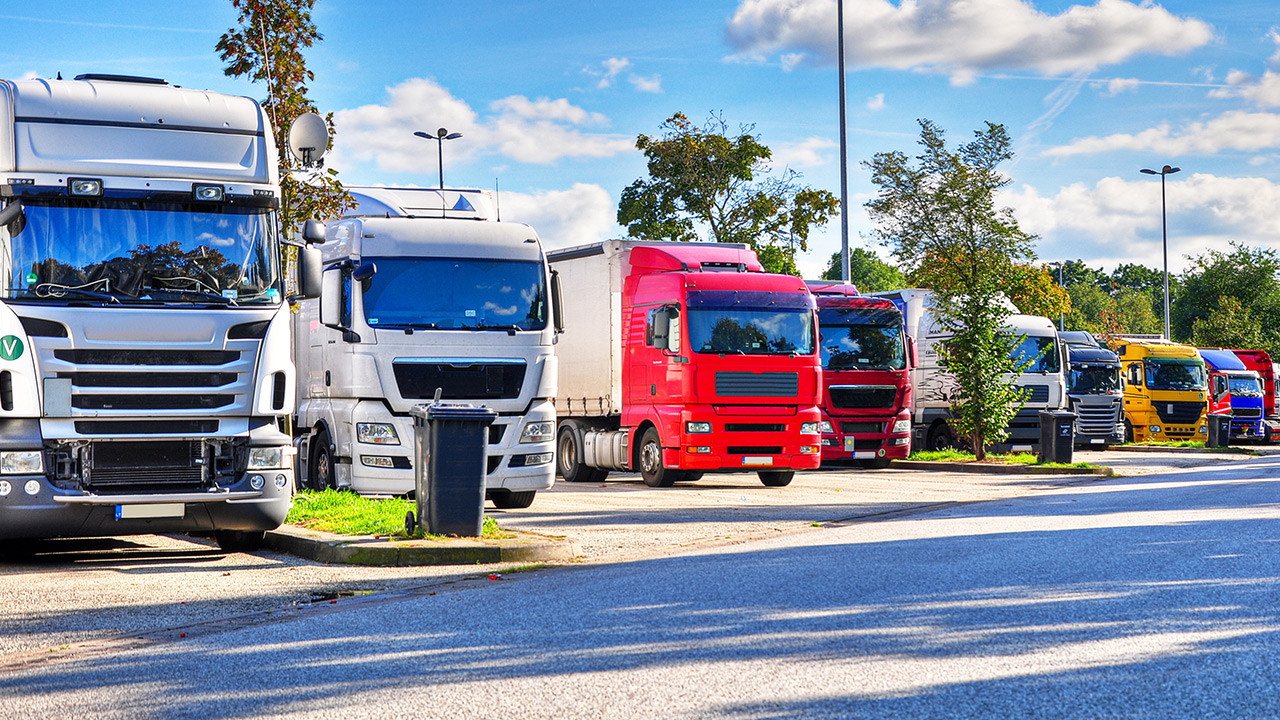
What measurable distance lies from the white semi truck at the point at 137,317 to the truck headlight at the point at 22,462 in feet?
0.04

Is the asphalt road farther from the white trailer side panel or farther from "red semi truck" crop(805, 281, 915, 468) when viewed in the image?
"red semi truck" crop(805, 281, 915, 468)

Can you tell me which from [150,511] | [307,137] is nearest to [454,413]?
[150,511]

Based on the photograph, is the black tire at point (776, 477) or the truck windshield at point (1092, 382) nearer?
the black tire at point (776, 477)

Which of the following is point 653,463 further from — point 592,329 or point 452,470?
point 452,470

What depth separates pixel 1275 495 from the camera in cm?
1739

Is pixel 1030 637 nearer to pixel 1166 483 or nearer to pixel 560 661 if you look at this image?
pixel 560 661

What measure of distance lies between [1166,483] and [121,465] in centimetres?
1611

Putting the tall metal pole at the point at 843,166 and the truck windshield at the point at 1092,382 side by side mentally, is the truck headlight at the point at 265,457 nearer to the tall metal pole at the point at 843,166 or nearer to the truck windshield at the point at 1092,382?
the tall metal pole at the point at 843,166

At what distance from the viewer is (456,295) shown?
50.0 ft

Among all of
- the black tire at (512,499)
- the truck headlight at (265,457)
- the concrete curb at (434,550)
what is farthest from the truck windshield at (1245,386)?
the truck headlight at (265,457)

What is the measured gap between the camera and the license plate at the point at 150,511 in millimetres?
11035

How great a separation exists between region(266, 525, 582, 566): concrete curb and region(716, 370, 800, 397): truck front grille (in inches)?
323

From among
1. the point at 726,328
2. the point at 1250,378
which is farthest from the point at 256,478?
the point at 1250,378

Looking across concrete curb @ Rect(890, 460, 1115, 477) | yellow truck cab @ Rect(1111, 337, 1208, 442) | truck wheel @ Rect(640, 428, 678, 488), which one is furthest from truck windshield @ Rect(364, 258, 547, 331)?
yellow truck cab @ Rect(1111, 337, 1208, 442)
